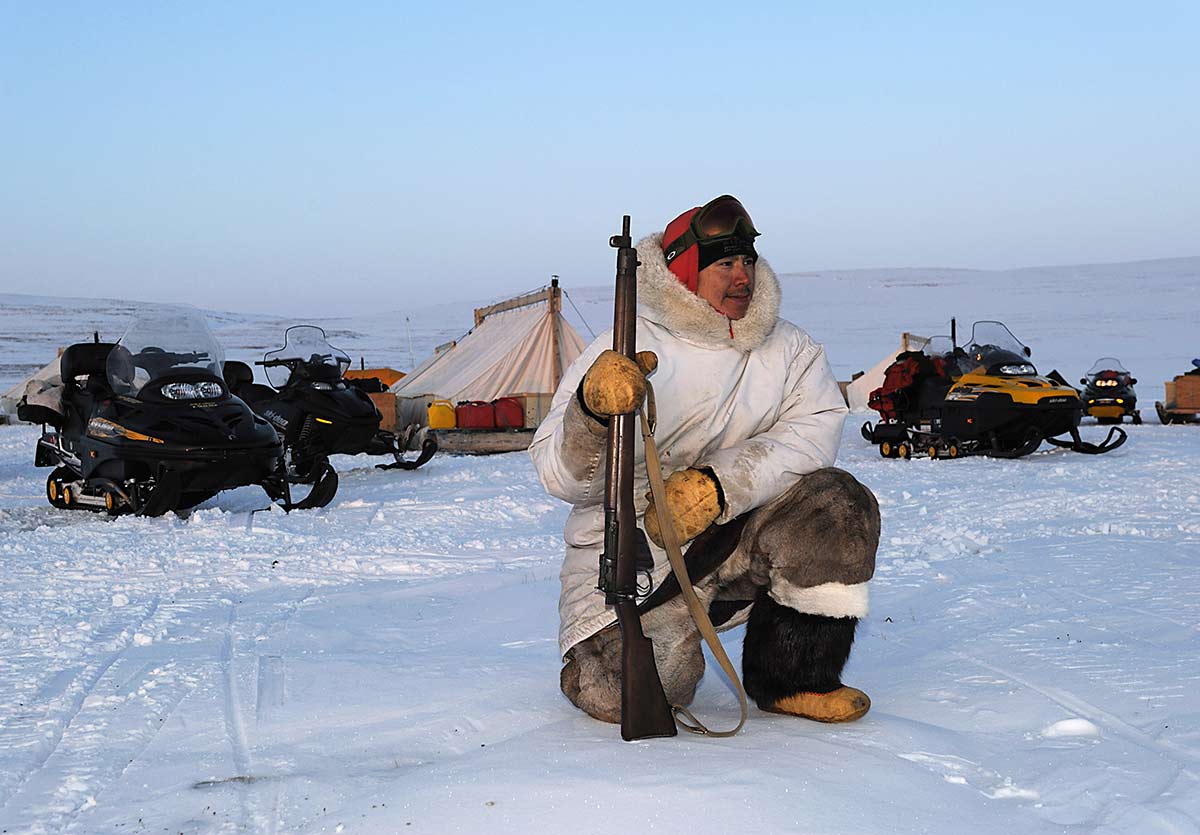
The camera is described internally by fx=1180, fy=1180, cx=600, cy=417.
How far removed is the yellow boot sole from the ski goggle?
1199 millimetres

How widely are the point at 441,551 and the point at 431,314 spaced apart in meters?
85.2

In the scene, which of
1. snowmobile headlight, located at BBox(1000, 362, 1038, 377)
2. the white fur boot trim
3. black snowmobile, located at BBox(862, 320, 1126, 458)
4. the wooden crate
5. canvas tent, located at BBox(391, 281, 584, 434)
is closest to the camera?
the white fur boot trim

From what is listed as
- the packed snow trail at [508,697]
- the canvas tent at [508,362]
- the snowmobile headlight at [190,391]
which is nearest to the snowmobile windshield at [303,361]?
the snowmobile headlight at [190,391]

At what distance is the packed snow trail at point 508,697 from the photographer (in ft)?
7.97

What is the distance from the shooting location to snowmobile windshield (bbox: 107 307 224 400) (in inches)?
329

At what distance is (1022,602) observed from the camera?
4.71m

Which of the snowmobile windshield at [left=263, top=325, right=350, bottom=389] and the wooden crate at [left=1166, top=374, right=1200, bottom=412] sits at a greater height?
the snowmobile windshield at [left=263, top=325, right=350, bottom=389]

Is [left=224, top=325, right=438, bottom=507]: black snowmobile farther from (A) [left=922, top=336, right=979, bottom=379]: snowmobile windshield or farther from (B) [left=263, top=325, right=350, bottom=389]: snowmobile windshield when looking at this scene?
(A) [left=922, top=336, right=979, bottom=379]: snowmobile windshield

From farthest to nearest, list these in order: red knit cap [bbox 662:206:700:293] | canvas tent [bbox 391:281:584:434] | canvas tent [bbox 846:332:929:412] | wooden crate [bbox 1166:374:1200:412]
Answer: canvas tent [bbox 846:332:929:412]
wooden crate [bbox 1166:374:1200:412]
canvas tent [bbox 391:281:584:434]
red knit cap [bbox 662:206:700:293]

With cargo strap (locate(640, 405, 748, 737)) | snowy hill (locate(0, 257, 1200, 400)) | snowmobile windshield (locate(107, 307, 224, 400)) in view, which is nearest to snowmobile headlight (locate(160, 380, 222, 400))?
snowmobile windshield (locate(107, 307, 224, 400))

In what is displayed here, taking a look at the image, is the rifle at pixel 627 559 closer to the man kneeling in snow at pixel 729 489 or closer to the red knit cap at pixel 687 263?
the man kneeling in snow at pixel 729 489

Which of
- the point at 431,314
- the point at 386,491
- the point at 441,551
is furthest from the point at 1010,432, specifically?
the point at 431,314

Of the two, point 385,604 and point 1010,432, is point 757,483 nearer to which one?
point 385,604

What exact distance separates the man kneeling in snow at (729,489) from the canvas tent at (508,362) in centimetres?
1198
